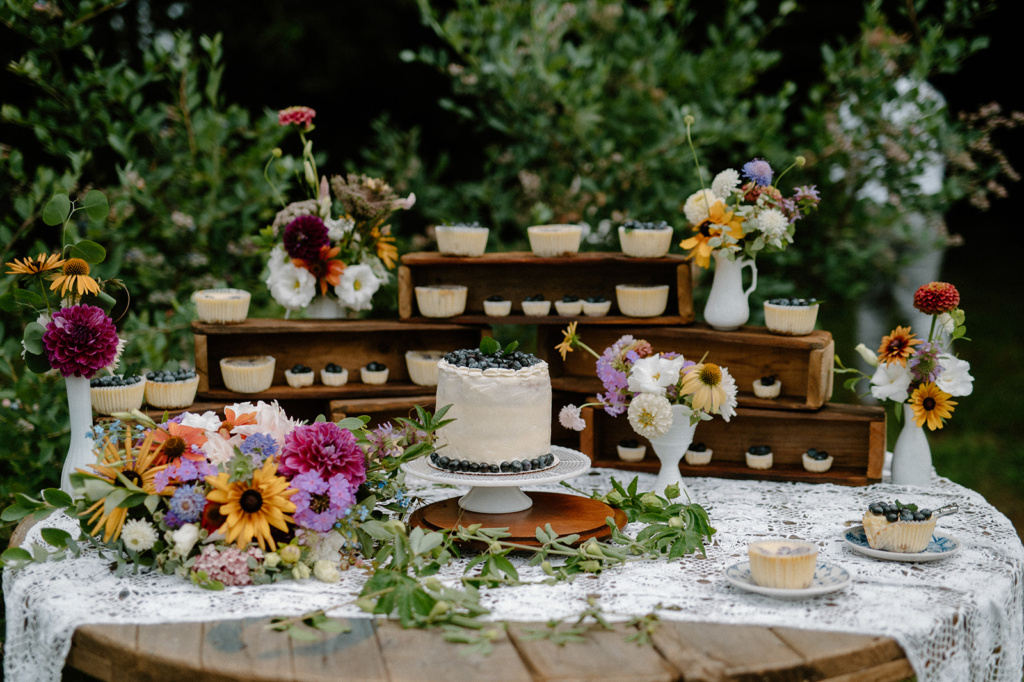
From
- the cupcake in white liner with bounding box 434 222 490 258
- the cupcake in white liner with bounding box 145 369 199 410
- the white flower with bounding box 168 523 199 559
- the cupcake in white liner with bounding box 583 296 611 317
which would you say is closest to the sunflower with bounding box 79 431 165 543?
the white flower with bounding box 168 523 199 559

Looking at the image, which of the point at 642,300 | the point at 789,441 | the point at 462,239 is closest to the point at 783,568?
the point at 789,441

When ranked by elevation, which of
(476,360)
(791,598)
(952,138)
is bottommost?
(791,598)

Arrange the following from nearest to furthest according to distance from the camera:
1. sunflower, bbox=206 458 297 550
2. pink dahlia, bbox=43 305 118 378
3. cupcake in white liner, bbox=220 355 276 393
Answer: sunflower, bbox=206 458 297 550 < pink dahlia, bbox=43 305 118 378 < cupcake in white liner, bbox=220 355 276 393

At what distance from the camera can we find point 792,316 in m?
3.13

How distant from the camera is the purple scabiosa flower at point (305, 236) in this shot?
328 centimetres

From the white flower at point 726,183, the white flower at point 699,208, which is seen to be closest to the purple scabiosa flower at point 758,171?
the white flower at point 726,183

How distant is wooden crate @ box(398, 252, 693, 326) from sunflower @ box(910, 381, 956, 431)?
0.83 meters

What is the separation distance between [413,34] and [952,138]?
353cm

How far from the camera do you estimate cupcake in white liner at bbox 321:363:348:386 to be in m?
3.40

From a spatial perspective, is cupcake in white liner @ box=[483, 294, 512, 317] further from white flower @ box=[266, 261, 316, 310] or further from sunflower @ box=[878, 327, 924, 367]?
sunflower @ box=[878, 327, 924, 367]

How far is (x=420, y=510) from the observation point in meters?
2.56

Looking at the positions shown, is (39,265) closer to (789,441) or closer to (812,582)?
(812,582)

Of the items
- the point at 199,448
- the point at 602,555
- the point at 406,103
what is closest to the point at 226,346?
the point at 199,448

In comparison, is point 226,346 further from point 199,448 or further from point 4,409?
point 199,448
